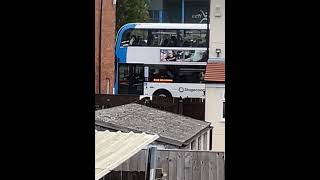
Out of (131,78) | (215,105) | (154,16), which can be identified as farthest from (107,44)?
(154,16)

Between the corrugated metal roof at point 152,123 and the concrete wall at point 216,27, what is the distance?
2.04m

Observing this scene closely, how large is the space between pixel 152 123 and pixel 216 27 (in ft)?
10.5

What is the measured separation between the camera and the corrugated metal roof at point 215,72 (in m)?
→ 8.15

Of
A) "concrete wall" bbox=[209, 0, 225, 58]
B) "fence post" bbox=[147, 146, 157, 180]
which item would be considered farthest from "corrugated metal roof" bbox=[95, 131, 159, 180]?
"concrete wall" bbox=[209, 0, 225, 58]

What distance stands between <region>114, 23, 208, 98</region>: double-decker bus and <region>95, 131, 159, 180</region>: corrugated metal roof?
971cm

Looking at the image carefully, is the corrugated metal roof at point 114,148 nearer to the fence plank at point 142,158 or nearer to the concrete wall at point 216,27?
the fence plank at point 142,158

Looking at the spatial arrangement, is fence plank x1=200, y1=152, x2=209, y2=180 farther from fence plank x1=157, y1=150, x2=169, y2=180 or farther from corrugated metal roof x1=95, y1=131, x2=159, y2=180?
corrugated metal roof x1=95, y1=131, x2=159, y2=180

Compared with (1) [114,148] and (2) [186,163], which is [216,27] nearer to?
(2) [186,163]

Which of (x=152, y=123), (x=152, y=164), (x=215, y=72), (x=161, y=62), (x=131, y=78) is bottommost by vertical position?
(x=152, y=164)

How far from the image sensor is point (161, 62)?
14.2 meters
